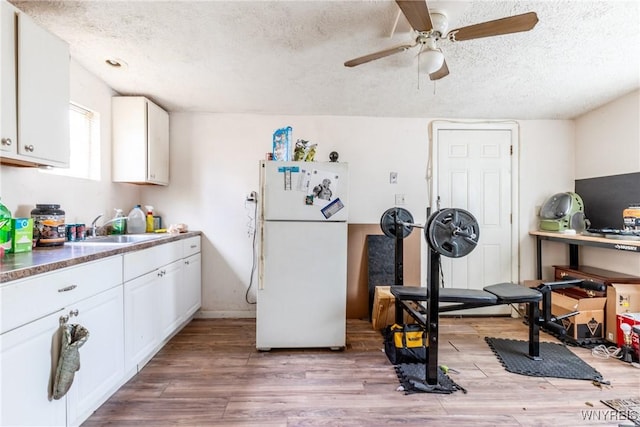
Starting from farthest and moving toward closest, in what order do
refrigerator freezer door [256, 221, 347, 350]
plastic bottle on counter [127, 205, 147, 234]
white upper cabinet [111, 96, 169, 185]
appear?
plastic bottle on counter [127, 205, 147, 234] → white upper cabinet [111, 96, 169, 185] → refrigerator freezer door [256, 221, 347, 350]

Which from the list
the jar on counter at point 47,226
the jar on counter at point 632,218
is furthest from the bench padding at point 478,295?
the jar on counter at point 47,226

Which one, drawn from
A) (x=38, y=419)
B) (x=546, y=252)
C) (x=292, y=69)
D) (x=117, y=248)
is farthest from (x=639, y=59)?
(x=38, y=419)

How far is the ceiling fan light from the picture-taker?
1.74 metres

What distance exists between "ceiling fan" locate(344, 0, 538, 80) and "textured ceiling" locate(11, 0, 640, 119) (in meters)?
0.14

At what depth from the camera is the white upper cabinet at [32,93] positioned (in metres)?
1.45

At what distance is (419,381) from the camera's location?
1.96 meters

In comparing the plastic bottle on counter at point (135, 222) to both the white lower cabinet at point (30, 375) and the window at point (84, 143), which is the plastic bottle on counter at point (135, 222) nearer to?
the window at point (84, 143)

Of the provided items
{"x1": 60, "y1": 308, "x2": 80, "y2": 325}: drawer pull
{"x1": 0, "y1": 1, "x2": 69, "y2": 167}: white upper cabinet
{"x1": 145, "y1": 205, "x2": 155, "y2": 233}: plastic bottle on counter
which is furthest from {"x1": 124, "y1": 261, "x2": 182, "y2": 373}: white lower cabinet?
{"x1": 0, "y1": 1, "x2": 69, "y2": 167}: white upper cabinet

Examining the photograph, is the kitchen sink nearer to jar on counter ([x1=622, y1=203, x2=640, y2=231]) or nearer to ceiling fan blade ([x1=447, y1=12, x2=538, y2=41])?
ceiling fan blade ([x1=447, y1=12, x2=538, y2=41])

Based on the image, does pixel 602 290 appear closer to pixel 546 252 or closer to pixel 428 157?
pixel 546 252

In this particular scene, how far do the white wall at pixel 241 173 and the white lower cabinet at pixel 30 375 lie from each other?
184 centimetres

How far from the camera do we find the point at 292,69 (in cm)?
233

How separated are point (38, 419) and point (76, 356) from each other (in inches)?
10.1

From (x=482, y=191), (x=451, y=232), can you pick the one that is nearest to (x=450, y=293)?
(x=451, y=232)
